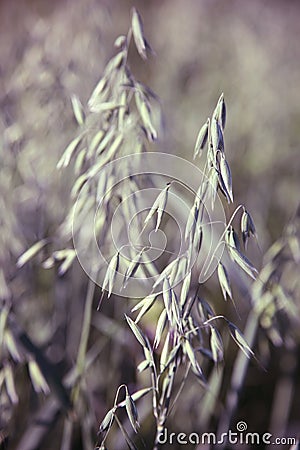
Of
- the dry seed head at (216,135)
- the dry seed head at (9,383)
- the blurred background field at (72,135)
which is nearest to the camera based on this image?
the dry seed head at (216,135)

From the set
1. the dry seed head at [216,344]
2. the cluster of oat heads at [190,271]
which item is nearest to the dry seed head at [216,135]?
the cluster of oat heads at [190,271]

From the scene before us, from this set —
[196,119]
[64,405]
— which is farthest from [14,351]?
[196,119]

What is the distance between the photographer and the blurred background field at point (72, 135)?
72 centimetres

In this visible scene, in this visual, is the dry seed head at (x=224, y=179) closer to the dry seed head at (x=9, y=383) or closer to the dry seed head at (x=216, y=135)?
the dry seed head at (x=216, y=135)

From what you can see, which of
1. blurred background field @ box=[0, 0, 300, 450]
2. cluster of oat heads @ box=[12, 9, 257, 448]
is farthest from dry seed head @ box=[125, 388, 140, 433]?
blurred background field @ box=[0, 0, 300, 450]

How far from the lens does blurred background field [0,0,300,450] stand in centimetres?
72

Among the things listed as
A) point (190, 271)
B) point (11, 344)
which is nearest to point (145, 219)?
point (190, 271)

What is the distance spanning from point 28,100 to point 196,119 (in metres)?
0.42

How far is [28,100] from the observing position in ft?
2.56

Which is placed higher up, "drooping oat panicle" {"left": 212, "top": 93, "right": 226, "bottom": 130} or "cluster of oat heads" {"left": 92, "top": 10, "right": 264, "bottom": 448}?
"drooping oat panicle" {"left": 212, "top": 93, "right": 226, "bottom": 130}

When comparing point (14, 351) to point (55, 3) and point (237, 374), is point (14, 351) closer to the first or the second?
point (237, 374)

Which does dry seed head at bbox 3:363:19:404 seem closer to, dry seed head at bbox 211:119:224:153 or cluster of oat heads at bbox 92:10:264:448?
cluster of oat heads at bbox 92:10:264:448

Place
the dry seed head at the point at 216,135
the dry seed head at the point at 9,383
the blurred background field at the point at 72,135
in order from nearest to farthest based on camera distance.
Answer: the dry seed head at the point at 216,135, the dry seed head at the point at 9,383, the blurred background field at the point at 72,135

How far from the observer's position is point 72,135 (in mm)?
775
